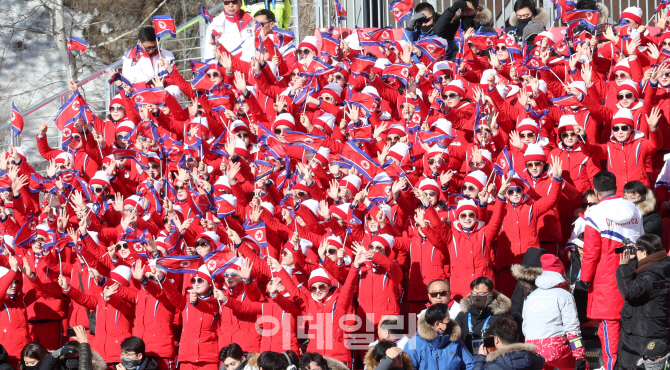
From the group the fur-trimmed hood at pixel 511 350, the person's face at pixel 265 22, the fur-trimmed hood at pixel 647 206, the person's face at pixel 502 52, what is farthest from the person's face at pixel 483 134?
the fur-trimmed hood at pixel 511 350

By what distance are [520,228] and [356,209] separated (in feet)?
6.41

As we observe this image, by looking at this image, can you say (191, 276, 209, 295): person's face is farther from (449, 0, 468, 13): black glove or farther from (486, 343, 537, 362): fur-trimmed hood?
(449, 0, 468, 13): black glove

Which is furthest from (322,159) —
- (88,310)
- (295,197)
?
(88,310)

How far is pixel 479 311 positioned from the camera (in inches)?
353

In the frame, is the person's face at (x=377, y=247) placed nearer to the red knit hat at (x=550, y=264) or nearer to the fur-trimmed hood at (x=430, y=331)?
the red knit hat at (x=550, y=264)

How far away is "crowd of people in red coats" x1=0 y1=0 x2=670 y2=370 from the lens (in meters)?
9.14

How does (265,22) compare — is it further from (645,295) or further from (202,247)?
(645,295)

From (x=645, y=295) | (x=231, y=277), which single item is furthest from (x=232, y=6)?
(x=645, y=295)

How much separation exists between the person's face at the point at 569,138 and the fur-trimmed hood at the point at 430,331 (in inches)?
169

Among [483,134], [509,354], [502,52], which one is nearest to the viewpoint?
[509,354]

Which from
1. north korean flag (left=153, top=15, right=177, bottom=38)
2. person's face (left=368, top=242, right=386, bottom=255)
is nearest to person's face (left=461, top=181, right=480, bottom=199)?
person's face (left=368, top=242, right=386, bottom=255)

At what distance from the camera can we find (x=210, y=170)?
13.6 meters

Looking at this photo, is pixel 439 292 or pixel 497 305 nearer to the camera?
pixel 497 305

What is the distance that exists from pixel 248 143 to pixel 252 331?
3.75 meters
